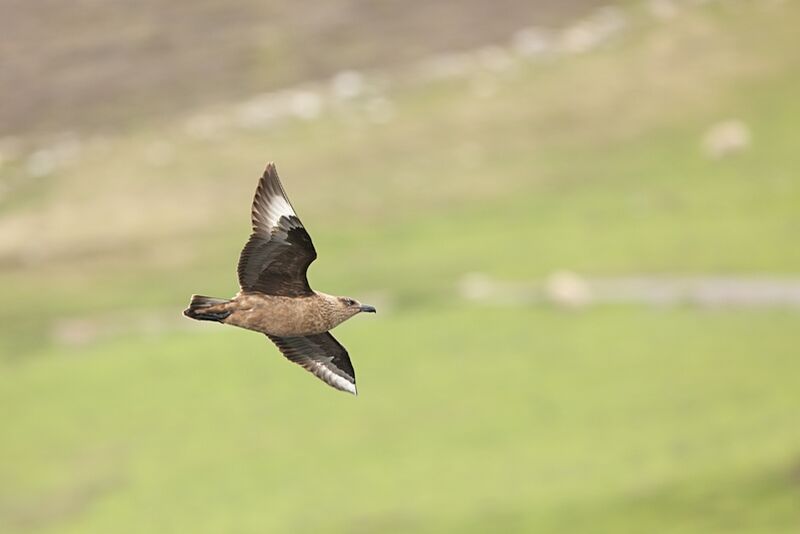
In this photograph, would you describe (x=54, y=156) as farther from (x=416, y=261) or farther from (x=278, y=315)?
(x=278, y=315)

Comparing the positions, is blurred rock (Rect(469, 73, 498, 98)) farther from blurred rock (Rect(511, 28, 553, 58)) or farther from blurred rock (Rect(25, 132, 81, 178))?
blurred rock (Rect(25, 132, 81, 178))

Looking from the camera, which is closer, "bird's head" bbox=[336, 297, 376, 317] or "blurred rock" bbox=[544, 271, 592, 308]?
"bird's head" bbox=[336, 297, 376, 317]

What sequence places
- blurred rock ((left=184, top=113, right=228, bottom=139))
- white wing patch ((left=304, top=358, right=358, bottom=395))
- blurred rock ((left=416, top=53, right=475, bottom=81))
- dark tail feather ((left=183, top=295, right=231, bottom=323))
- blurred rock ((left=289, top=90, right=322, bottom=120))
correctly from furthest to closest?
blurred rock ((left=416, top=53, right=475, bottom=81))
blurred rock ((left=289, top=90, right=322, bottom=120))
blurred rock ((left=184, top=113, right=228, bottom=139))
white wing patch ((left=304, top=358, right=358, bottom=395))
dark tail feather ((left=183, top=295, right=231, bottom=323))

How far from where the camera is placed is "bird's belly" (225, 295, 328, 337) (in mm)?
14547

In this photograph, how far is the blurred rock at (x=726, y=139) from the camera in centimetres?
4881

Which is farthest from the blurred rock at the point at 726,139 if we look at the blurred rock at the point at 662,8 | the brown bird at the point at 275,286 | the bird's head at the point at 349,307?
the brown bird at the point at 275,286

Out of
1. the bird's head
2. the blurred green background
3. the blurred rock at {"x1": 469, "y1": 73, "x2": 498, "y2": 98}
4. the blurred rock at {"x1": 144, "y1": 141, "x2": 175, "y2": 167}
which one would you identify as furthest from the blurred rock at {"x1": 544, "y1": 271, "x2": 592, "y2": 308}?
the bird's head

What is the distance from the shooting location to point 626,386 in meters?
36.1

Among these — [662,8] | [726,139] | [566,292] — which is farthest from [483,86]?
[566,292]

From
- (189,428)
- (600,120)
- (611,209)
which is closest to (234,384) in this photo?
(189,428)

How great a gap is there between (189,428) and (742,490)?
449 inches

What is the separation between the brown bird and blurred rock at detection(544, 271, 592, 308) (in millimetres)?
24371

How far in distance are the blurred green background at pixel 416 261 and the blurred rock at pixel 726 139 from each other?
0.38 ft

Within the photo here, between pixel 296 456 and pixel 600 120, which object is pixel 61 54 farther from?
pixel 296 456
